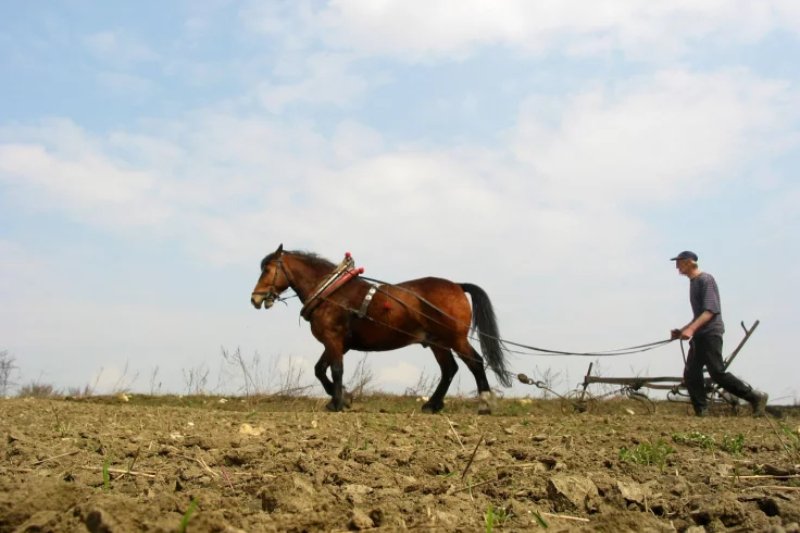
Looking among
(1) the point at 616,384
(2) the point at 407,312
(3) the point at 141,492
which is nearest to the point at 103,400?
(2) the point at 407,312

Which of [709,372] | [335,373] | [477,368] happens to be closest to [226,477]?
[335,373]

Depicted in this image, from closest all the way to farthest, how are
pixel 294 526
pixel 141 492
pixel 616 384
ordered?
pixel 294 526
pixel 141 492
pixel 616 384

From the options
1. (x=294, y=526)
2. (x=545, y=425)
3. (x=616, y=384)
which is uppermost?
(x=616, y=384)

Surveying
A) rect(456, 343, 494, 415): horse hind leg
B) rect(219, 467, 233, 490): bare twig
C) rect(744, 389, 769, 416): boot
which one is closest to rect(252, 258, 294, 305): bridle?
rect(456, 343, 494, 415): horse hind leg

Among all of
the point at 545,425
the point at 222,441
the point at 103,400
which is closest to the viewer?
the point at 222,441

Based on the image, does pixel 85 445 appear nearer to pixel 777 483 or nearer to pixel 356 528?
pixel 356 528

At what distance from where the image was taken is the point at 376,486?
368 cm

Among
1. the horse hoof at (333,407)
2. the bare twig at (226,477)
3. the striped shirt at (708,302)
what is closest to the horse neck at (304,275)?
the horse hoof at (333,407)

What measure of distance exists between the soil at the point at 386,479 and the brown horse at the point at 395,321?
3579 mm

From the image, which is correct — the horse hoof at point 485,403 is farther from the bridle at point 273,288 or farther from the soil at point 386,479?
the soil at point 386,479

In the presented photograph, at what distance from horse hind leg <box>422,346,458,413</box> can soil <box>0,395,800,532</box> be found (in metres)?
3.73

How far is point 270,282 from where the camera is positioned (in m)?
10.7

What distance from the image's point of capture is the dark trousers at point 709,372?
31.3 ft

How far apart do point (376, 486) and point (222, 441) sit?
1.63 metres
